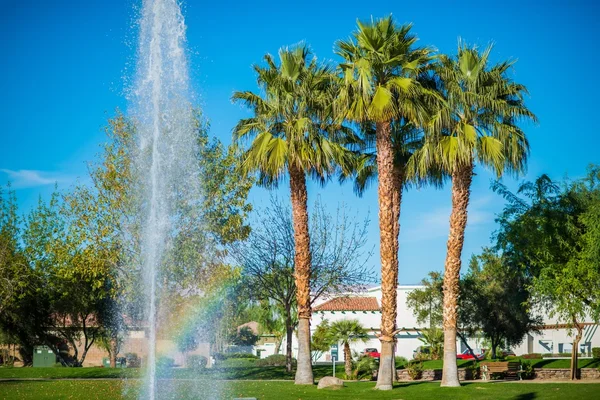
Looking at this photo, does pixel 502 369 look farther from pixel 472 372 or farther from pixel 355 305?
pixel 355 305

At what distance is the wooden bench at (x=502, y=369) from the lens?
3297 centimetres

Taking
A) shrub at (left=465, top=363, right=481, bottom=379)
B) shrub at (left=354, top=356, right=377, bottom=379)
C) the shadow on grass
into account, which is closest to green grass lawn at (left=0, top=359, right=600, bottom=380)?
shrub at (left=354, top=356, right=377, bottom=379)

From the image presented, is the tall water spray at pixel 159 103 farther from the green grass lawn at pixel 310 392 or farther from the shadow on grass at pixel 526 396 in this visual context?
the shadow on grass at pixel 526 396

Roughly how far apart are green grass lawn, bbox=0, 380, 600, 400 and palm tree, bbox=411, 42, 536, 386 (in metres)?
2.82

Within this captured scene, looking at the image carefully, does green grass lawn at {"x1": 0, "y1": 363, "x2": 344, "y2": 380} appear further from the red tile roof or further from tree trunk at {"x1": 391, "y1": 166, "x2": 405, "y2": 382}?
the red tile roof

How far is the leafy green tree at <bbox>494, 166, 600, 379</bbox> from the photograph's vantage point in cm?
3192

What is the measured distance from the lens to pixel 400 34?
29.1 m

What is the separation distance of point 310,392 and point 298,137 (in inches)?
425

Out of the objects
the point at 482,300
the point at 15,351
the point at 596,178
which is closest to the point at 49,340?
the point at 15,351

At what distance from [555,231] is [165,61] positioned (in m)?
21.3

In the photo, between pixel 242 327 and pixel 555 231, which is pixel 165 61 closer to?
pixel 555 231

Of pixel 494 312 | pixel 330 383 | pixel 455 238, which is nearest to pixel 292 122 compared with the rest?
pixel 455 238

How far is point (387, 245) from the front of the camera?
28.4 meters

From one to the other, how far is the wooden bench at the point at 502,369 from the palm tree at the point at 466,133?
614 cm
